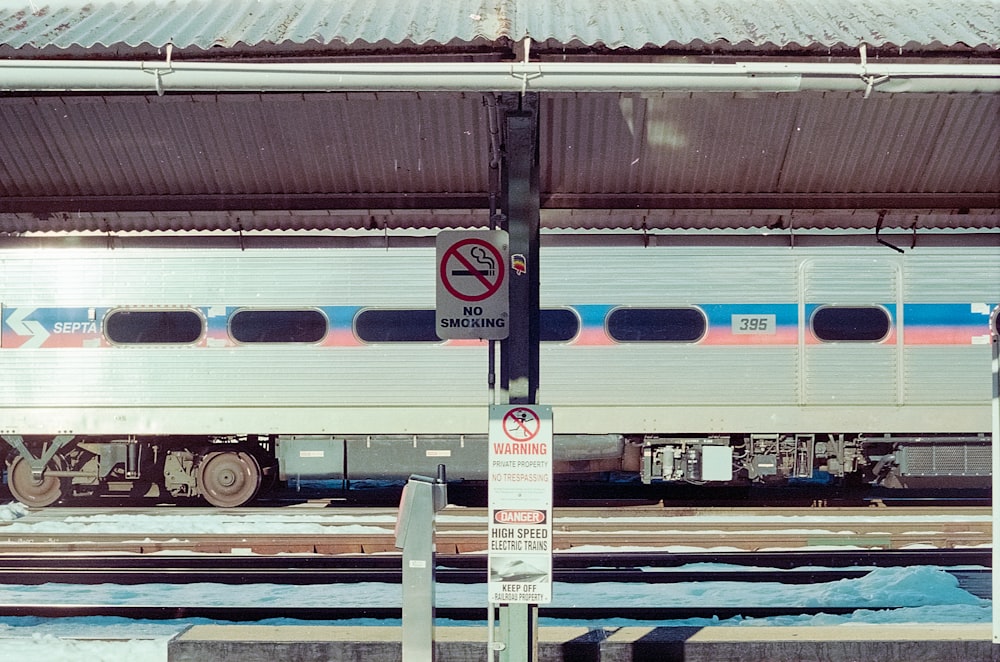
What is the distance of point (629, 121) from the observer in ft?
20.6

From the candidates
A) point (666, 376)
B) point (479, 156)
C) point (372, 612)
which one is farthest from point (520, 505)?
point (666, 376)

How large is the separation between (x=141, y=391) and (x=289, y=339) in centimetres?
178

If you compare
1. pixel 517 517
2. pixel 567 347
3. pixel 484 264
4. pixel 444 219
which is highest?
pixel 444 219

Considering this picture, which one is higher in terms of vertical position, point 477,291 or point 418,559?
point 477,291

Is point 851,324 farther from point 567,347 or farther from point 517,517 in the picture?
point 517,517

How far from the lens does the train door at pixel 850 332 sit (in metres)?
10.4

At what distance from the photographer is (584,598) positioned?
7723 mm

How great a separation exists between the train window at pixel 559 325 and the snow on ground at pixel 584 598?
9.52 feet

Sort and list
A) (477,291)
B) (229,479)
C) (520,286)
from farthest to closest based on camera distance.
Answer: (229,479) → (477,291) → (520,286)

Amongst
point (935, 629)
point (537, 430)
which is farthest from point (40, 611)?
point (935, 629)

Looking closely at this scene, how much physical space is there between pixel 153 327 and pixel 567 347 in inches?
185

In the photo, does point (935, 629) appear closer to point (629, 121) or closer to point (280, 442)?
point (629, 121)

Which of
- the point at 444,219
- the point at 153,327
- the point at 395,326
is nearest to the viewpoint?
the point at 444,219

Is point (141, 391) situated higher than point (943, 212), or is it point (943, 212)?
point (943, 212)
